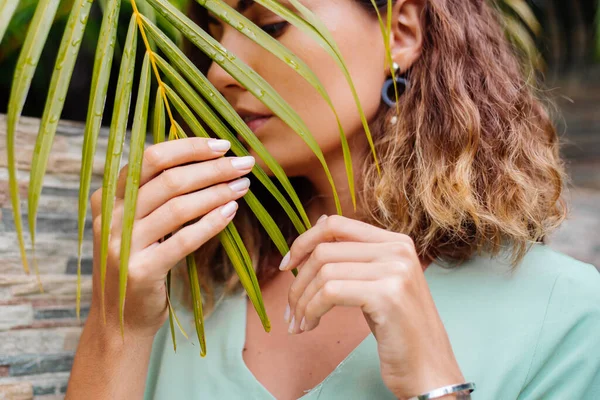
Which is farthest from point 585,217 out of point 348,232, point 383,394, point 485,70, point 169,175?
point 169,175

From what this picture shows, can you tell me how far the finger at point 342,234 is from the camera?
0.75 m

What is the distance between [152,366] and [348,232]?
1.96ft

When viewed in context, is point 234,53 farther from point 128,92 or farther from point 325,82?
point 128,92

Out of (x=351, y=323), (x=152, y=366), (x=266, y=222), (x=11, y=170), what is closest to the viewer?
(x=11, y=170)

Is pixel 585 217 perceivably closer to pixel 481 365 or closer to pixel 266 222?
pixel 481 365

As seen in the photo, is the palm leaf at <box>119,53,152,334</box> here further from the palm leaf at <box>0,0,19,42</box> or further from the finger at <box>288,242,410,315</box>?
the finger at <box>288,242,410,315</box>

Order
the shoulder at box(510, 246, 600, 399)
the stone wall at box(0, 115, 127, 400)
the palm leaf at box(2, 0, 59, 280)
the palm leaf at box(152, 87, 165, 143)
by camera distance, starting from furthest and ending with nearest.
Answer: the stone wall at box(0, 115, 127, 400) → the shoulder at box(510, 246, 600, 399) → the palm leaf at box(152, 87, 165, 143) → the palm leaf at box(2, 0, 59, 280)

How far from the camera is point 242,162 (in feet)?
2.32

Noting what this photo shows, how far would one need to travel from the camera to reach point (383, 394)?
879 mm

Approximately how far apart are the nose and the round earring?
254mm

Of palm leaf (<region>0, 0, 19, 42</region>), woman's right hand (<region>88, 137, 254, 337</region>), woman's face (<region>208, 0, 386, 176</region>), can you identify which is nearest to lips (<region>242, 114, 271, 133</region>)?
woman's face (<region>208, 0, 386, 176</region>)

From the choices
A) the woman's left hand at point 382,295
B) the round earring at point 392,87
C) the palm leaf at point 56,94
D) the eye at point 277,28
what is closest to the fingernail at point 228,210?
the woman's left hand at point 382,295

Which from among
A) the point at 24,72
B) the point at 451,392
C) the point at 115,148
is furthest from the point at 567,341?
Answer: the point at 24,72

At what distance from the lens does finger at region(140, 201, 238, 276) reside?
71 cm
